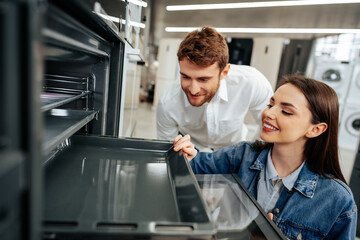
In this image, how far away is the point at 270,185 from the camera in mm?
1076

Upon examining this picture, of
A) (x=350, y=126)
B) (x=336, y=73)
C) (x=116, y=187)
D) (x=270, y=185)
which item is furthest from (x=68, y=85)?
(x=350, y=126)

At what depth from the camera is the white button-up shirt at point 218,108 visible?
64.6 inches

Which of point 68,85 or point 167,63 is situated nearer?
point 68,85

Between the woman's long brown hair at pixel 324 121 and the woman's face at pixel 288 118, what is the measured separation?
3 cm

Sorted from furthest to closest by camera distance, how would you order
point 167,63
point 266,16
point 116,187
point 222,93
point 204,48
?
point 167,63
point 266,16
point 222,93
point 204,48
point 116,187

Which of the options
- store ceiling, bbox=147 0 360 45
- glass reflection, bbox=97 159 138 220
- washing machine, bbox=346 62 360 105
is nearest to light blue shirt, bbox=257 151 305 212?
glass reflection, bbox=97 159 138 220

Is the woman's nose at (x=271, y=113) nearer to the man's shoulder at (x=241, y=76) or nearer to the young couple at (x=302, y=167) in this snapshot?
the young couple at (x=302, y=167)

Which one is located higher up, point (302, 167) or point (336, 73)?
point (336, 73)

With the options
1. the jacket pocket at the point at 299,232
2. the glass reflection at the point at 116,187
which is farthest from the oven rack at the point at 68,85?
the jacket pocket at the point at 299,232

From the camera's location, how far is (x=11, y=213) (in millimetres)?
233

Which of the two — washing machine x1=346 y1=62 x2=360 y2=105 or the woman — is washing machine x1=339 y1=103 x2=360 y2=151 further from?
the woman

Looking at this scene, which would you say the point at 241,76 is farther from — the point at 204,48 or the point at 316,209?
the point at 316,209

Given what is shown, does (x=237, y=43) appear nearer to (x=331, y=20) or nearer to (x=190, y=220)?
(x=331, y=20)

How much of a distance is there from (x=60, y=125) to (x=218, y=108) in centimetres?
→ 120
